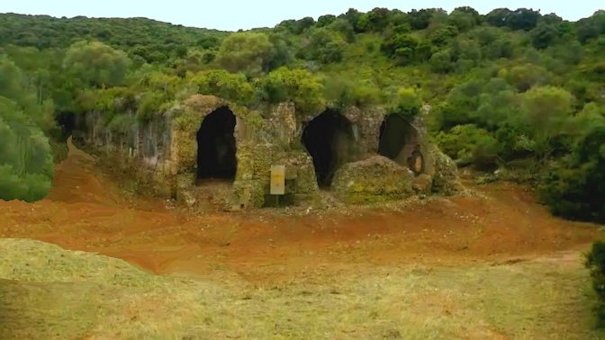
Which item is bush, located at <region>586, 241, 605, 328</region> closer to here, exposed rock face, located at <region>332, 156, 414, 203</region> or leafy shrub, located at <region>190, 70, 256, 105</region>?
exposed rock face, located at <region>332, 156, 414, 203</region>

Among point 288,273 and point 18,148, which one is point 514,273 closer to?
point 288,273

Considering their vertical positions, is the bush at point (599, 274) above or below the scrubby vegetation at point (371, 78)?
below

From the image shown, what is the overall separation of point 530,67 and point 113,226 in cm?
3801

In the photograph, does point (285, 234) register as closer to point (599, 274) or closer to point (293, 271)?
point (293, 271)

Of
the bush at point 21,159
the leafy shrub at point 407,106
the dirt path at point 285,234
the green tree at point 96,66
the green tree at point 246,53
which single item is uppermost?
the green tree at point 246,53

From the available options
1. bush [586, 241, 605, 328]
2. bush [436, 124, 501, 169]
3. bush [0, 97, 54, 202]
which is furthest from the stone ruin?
bush [586, 241, 605, 328]

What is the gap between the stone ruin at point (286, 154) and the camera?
26.2 meters

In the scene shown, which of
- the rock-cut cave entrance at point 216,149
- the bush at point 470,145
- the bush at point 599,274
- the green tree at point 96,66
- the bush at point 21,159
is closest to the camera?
the bush at point 599,274

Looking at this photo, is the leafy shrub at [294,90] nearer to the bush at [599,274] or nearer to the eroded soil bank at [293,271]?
the eroded soil bank at [293,271]

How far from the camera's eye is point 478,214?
87.4 ft

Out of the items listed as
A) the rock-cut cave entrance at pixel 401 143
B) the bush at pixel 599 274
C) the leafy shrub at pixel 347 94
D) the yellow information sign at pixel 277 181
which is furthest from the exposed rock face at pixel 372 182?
the bush at pixel 599 274

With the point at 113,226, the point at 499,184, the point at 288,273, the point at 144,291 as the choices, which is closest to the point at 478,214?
the point at 499,184

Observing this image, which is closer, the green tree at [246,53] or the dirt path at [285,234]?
the dirt path at [285,234]

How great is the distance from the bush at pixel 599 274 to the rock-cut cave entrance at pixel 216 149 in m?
18.9
